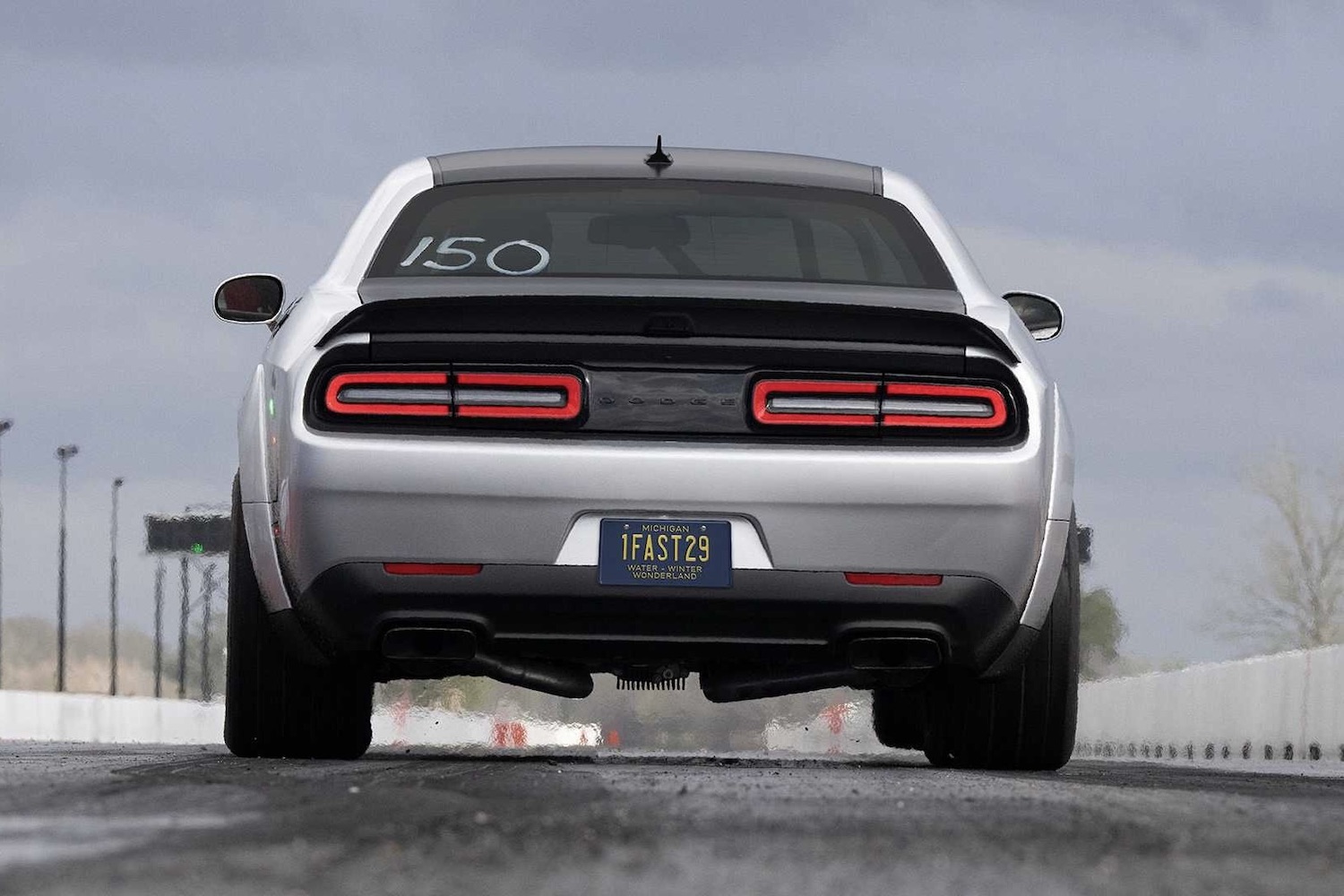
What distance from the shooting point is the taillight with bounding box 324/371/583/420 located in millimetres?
5953

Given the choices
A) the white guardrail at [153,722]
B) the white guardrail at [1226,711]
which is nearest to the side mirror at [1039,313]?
the white guardrail at [1226,711]

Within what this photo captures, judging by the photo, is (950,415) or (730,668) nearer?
(950,415)

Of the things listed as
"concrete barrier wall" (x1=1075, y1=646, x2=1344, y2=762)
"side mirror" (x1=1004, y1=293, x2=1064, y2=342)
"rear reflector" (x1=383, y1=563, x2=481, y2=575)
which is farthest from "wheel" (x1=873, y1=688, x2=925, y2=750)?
"concrete barrier wall" (x1=1075, y1=646, x2=1344, y2=762)

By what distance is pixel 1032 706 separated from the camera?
6.83 m

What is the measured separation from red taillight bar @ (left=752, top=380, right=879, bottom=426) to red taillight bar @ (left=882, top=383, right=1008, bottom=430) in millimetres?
62

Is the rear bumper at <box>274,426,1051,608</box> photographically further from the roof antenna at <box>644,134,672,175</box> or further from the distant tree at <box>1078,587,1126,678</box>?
the distant tree at <box>1078,587,1126,678</box>

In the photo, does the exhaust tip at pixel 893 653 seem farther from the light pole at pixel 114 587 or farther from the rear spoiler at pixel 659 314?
Result: the light pole at pixel 114 587

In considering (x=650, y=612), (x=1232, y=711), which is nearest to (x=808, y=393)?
(x=650, y=612)

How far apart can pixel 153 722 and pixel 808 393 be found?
4085 centimetres

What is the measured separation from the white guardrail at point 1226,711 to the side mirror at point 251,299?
10.4 meters

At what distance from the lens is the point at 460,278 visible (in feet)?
20.6

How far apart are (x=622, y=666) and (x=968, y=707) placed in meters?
1.04

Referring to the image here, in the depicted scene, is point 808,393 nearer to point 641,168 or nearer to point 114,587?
point 641,168

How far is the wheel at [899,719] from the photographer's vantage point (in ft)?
31.3
